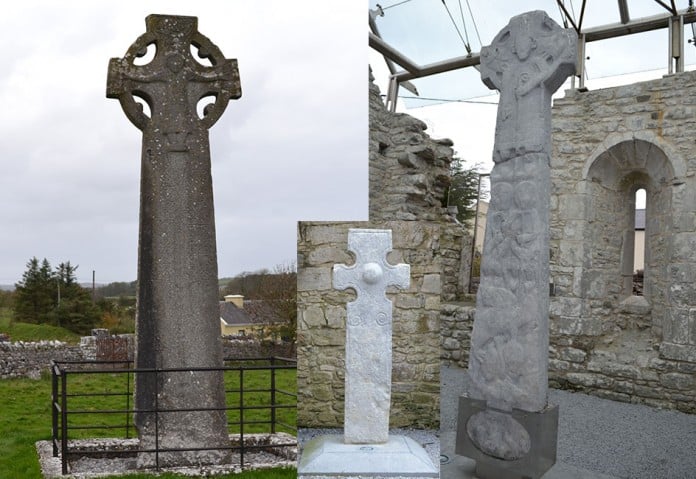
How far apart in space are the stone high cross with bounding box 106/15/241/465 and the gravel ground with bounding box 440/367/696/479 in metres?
1.56

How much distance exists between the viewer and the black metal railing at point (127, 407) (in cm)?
330

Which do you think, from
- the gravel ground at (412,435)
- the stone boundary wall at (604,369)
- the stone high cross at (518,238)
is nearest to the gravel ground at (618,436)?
the stone boundary wall at (604,369)

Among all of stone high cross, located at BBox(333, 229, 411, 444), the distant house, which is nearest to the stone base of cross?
stone high cross, located at BBox(333, 229, 411, 444)

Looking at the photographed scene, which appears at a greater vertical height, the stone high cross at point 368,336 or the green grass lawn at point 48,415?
the stone high cross at point 368,336

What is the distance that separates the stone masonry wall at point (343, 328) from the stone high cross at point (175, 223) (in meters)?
0.57

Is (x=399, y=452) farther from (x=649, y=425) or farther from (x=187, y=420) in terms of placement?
(x=649, y=425)

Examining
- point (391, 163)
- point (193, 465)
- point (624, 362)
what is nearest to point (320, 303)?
point (391, 163)

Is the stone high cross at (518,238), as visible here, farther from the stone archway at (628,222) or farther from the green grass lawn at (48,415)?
the stone archway at (628,222)

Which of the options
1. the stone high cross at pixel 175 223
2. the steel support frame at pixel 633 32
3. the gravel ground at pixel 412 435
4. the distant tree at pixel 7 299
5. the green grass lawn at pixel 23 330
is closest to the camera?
the gravel ground at pixel 412 435

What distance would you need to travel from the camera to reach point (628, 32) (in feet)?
16.0

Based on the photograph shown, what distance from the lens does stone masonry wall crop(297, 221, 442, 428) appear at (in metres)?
3.15

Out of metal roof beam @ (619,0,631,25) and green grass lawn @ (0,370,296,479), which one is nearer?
green grass lawn @ (0,370,296,479)

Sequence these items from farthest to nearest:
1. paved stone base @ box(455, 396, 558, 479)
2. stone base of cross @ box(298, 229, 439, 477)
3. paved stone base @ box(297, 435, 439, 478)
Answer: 1. paved stone base @ box(455, 396, 558, 479)
2. stone base of cross @ box(298, 229, 439, 477)
3. paved stone base @ box(297, 435, 439, 478)

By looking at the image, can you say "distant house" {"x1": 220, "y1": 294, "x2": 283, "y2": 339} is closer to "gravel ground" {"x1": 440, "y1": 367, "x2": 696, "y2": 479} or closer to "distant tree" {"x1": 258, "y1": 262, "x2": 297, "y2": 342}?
"distant tree" {"x1": 258, "y1": 262, "x2": 297, "y2": 342}
